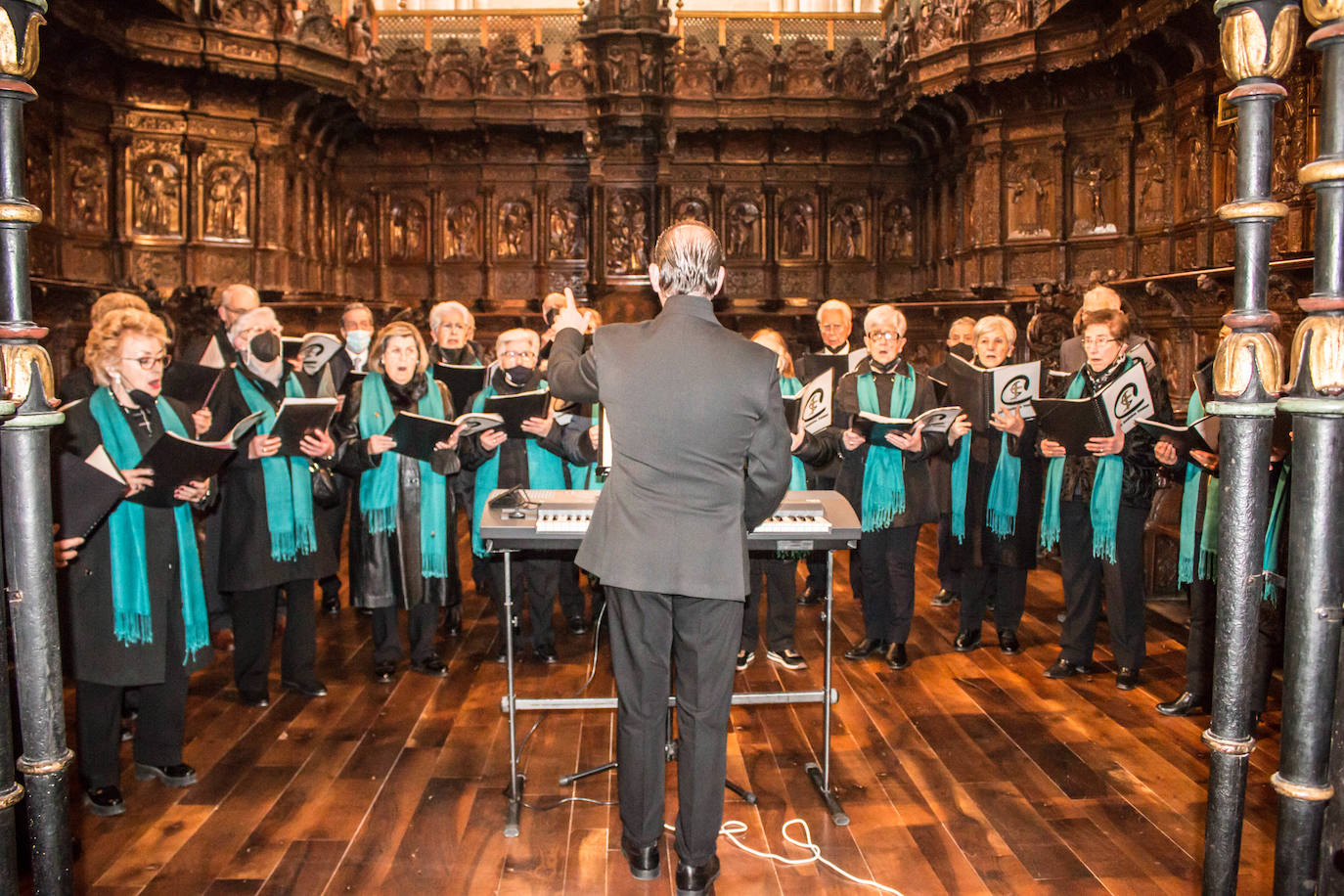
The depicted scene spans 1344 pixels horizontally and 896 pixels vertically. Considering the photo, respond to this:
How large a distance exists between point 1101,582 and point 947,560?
139 centimetres

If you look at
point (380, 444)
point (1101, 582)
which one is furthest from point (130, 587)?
point (1101, 582)

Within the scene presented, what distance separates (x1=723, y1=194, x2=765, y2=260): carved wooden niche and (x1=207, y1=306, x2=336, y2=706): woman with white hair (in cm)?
950

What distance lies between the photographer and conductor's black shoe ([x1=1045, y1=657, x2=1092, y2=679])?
4.90 m

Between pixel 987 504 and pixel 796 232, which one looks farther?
pixel 796 232

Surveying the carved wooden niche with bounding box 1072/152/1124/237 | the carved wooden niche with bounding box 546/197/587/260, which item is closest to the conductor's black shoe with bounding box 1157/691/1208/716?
the carved wooden niche with bounding box 1072/152/1124/237

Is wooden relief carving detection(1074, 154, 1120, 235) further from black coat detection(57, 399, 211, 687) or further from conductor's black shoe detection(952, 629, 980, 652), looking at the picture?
black coat detection(57, 399, 211, 687)

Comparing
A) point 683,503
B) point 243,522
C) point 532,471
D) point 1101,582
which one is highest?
point 683,503

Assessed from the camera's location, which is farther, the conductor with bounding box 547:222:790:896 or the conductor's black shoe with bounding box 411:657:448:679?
the conductor's black shoe with bounding box 411:657:448:679

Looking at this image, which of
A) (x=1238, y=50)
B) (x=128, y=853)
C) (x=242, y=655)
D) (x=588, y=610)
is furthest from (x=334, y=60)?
(x=1238, y=50)

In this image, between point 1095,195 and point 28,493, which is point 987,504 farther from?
point 1095,195

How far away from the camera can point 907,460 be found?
16.6 ft

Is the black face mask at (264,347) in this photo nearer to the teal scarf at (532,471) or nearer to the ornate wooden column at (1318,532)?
the teal scarf at (532,471)

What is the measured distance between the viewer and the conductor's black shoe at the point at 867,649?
17.3ft

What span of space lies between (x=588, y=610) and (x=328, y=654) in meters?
1.50
